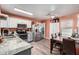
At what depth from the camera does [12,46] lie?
1.53 m

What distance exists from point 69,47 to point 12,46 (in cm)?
117

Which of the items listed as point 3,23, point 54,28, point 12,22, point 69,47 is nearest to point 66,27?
point 54,28

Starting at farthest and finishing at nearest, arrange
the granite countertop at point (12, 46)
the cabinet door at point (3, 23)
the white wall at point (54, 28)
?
the white wall at point (54, 28)
the cabinet door at point (3, 23)
the granite countertop at point (12, 46)

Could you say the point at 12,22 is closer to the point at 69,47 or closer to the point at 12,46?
the point at 12,46

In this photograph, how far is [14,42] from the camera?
1.67 m

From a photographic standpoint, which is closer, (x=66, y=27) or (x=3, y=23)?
(x=3, y=23)

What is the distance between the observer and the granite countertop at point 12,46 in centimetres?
141

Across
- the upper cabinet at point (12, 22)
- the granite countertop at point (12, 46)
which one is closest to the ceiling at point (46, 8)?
the upper cabinet at point (12, 22)

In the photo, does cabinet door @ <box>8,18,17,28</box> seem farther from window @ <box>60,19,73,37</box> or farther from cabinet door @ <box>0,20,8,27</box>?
window @ <box>60,19,73,37</box>

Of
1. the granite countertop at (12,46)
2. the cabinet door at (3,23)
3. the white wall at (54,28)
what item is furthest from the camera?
the white wall at (54,28)

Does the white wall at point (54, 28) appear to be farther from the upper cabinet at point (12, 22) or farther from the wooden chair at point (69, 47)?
the upper cabinet at point (12, 22)

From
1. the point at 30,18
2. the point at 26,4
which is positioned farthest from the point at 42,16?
the point at 26,4

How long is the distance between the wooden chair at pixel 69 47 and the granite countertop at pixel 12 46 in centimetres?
74
